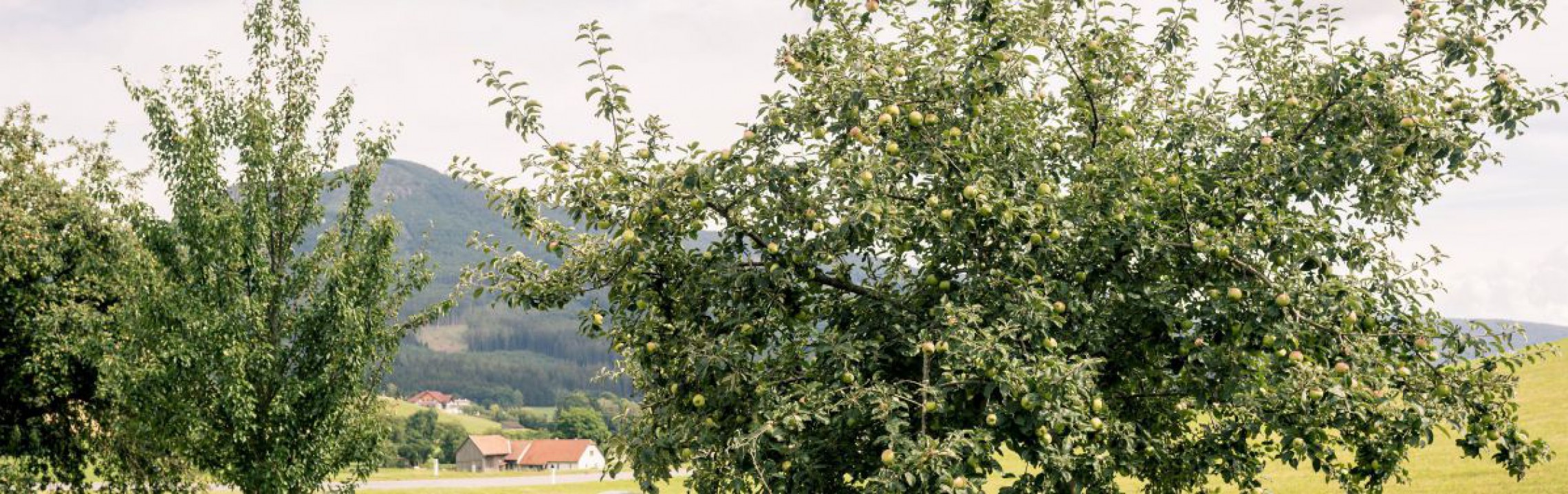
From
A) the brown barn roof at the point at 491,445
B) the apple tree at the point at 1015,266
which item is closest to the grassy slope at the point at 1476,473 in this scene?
the apple tree at the point at 1015,266

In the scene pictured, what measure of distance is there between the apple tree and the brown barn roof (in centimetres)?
17877

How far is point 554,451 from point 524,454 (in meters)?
11.2

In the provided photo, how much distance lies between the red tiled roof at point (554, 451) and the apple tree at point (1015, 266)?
160 m

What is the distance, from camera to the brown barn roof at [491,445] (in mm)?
182500

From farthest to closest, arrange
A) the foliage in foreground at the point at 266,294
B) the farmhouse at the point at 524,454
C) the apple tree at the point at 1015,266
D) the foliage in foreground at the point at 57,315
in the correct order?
the farmhouse at the point at 524,454, the foliage in foreground at the point at 57,315, the foliage in foreground at the point at 266,294, the apple tree at the point at 1015,266

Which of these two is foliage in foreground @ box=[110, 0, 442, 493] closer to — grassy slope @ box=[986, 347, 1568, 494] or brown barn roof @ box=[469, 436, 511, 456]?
grassy slope @ box=[986, 347, 1568, 494]

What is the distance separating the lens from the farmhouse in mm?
168125

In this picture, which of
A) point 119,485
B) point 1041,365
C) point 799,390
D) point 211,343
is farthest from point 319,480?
point 1041,365

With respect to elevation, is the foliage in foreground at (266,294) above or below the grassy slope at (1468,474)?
above

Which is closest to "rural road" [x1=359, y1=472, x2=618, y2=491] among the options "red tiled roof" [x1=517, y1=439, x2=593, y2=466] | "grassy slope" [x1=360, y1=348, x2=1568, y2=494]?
"grassy slope" [x1=360, y1=348, x2=1568, y2=494]

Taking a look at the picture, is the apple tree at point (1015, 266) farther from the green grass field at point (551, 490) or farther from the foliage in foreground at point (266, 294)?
the green grass field at point (551, 490)

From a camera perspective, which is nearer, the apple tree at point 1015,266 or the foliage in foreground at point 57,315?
the apple tree at point 1015,266

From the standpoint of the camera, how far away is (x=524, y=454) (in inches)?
6964

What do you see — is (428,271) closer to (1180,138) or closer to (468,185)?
(468,185)
